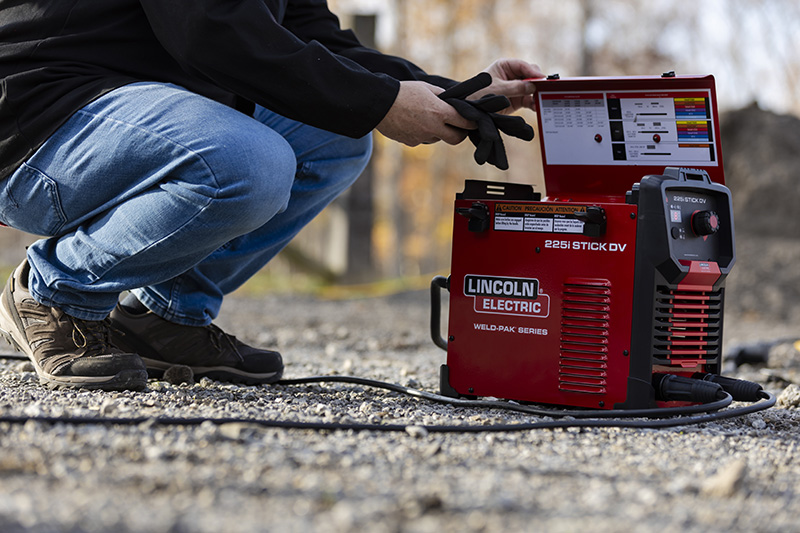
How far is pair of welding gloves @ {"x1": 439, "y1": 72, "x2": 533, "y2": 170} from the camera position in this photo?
1964mm

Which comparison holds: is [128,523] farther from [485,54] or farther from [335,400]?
[485,54]

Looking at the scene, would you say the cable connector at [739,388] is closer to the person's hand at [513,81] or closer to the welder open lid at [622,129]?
the welder open lid at [622,129]

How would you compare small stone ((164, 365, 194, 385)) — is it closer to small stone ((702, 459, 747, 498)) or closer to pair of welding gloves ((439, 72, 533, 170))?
pair of welding gloves ((439, 72, 533, 170))

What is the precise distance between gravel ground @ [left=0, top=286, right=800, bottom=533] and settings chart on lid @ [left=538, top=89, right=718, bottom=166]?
0.71m

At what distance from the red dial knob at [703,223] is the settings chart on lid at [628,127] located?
260mm

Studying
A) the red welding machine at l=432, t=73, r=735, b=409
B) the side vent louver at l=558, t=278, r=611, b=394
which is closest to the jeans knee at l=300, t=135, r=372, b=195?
the red welding machine at l=432, t=73, r=735, b=409

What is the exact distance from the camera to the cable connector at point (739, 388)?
2029 millimetres

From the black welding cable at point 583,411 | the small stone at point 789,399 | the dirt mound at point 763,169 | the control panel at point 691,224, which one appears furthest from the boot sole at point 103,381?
the dirt mound at point 763,169

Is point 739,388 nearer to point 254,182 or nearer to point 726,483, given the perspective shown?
point 726,483

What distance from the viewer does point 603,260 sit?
1.95 m

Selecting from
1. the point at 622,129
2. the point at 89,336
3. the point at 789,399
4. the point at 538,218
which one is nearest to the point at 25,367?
the point at 89,336

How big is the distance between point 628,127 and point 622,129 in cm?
2

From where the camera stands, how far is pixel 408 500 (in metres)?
1.19

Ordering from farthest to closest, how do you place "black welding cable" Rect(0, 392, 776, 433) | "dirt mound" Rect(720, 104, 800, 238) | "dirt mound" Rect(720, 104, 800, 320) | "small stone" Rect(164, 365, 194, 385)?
"dirt mound" Rect(720, 104, 800, 238), "dirt mound" Rect(720, 104, 800, 320), "small stone" Rect(164, 365, 194, 385), "black welding cable" Rect(0, 392, 776, 433)
